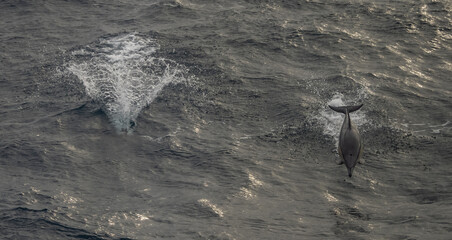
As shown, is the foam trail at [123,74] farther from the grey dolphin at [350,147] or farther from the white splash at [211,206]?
the grey dolphin at [350,147]

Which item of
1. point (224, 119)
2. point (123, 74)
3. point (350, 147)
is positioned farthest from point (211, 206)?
point (123, 74)

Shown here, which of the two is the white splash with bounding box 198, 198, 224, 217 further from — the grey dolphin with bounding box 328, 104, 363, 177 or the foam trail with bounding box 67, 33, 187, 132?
the foam trail with bounding box 67, 33, 187, 132

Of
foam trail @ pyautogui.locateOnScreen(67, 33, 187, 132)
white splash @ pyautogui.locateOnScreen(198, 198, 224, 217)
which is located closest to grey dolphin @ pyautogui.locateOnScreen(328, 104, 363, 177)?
white splash @ pyautogui.locateOnScreen(198, 198, 224, 217)

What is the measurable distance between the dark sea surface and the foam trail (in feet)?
0.26

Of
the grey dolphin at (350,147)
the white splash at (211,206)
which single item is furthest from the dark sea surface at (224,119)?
the grey dolphin at (350,147)

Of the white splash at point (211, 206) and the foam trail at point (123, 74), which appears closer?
the white splash at point (211, 206)

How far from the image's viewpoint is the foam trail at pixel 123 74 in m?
23.8

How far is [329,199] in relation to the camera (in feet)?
61.2

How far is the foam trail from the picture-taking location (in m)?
23.8

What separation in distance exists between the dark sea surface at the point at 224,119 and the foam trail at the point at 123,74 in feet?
0.26

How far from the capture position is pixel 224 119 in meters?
22.8

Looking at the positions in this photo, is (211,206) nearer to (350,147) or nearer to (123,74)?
(350,147)

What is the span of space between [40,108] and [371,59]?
548 inches

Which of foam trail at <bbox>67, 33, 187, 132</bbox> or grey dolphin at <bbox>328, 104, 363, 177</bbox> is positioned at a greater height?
grey dolphin at <bbox>328, 104, 363, 177</bbox>
